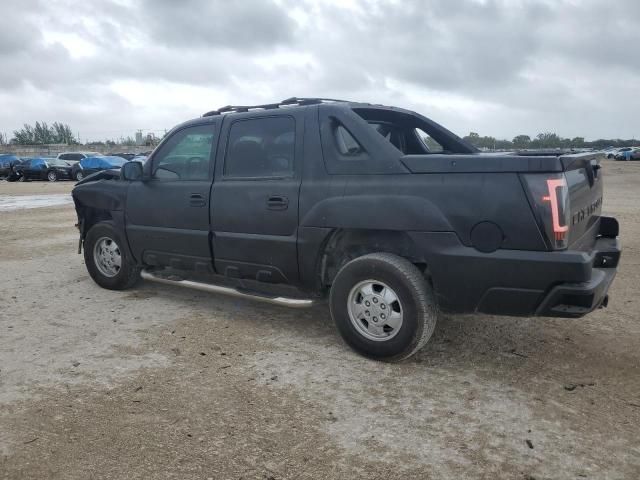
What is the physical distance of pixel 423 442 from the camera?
277cm

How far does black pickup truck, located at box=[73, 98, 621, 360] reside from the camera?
3266mm

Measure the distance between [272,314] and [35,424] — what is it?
2338mm

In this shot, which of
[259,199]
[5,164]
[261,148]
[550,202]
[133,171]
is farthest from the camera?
[5,164]

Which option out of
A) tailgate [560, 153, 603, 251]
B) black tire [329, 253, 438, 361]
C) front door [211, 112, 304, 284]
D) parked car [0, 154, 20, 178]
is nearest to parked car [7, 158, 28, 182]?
parked car [0, 154, 20, 178]

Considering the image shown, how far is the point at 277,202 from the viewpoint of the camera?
167 inches

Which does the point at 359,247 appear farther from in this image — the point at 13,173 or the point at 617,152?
the point at 617,152

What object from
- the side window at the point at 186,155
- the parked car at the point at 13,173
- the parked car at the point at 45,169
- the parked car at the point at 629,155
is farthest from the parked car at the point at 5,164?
the parked car at the point at 629,155

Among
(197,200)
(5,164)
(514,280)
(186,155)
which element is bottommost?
(514,280)

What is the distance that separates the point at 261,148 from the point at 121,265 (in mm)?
2232

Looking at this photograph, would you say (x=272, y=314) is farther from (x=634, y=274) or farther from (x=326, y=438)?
(x=634, y=274)

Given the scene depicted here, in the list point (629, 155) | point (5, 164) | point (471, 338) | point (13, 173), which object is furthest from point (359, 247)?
point (629, 155)

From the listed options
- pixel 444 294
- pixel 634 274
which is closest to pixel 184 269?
pixel 444 294

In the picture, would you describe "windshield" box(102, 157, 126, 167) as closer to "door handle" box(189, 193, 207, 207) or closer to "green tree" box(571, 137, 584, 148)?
"green tree" box(571, 137, 584, 148)

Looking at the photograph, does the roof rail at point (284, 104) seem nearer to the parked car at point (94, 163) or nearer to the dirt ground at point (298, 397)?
the dirt ground at point (298, 397)
